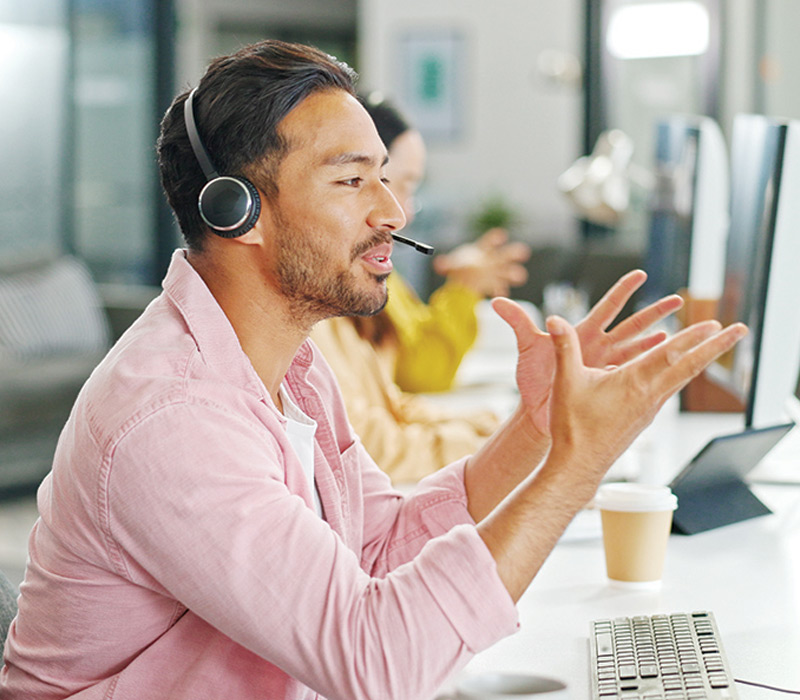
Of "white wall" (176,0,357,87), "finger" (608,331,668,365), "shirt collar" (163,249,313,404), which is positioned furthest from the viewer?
"white wall" (176,0,357,87)

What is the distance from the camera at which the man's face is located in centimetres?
102

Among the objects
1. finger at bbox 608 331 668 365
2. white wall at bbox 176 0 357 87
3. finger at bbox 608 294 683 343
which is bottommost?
finger at bbox 608 331 668 365

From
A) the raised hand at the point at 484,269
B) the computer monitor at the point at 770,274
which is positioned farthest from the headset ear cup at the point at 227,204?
the raised hand at the point at 484,269

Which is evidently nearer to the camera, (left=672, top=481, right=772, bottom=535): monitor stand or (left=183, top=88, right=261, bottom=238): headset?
(left=183, top=88, right=261, bottom=238): headset

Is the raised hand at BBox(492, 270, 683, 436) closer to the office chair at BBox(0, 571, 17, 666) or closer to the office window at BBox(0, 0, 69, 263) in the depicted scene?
the office chair at BBox(0, 571, 17, 666)

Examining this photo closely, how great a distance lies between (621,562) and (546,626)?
0.53 ft

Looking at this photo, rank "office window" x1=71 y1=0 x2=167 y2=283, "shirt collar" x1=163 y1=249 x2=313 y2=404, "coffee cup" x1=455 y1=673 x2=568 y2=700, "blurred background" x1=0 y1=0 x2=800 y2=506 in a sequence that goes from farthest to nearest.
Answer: "office window" x1=71 y1=0 x2=167 y2=283 < "blurred background" x1=0 y1=0 x2=800 y2=506 < "shirt collar" x1=163 y1=249 x2=313 y2=404 < "coffee cup" x1=455 y1=673 x2=568 y2=700

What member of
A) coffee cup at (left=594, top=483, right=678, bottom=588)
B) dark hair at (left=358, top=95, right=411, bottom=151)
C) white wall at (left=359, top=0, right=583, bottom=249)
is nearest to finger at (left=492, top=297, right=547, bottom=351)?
coffee cup at (left=594, top=483, right=678, bottom=588)

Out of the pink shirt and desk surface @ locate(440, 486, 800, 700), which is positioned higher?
the pink shirt

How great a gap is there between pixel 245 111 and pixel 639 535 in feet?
2.09

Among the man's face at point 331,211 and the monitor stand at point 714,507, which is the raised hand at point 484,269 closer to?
the monitor stand at point 714,507

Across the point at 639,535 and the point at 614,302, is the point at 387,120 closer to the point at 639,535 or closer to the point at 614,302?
the point at 614,302

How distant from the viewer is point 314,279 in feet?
3.42

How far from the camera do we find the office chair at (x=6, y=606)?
3.62 ft
